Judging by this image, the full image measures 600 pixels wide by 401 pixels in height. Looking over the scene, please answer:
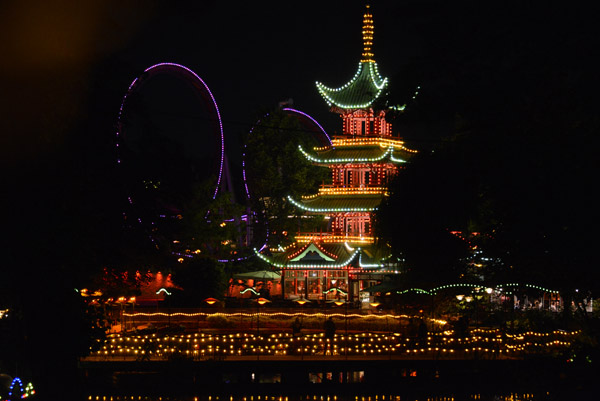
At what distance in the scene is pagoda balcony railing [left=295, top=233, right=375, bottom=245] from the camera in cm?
5712

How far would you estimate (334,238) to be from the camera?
190 feet

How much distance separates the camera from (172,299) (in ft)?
152

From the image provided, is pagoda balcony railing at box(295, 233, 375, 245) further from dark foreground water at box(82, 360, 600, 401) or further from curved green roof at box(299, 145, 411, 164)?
dark foreground water at box(82, 360, 600, 401)

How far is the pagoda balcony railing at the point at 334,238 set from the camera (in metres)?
57.1

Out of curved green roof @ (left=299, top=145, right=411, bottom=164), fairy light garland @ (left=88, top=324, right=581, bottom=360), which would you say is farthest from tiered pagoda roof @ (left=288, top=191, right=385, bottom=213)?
fairy light garland @ (left=88, top=324, right=581, bottom=360)

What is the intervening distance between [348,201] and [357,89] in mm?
7908

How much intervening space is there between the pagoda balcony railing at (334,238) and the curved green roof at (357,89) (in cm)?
845

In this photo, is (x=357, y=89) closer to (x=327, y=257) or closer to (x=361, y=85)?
(x=361, y=85)

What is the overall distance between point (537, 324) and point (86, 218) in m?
20.2

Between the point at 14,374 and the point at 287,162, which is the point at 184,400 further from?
the point at 287,162

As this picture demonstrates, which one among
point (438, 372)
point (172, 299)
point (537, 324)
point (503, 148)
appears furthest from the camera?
point (172, 299)

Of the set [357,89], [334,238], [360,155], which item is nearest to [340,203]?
[334,238]

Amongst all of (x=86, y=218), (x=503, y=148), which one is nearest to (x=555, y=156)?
(x=503, y=148)

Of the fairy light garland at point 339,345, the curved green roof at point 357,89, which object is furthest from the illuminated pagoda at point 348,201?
the fairy light garland at point 339,345
